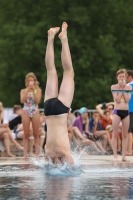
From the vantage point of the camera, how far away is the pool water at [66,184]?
7246 mm

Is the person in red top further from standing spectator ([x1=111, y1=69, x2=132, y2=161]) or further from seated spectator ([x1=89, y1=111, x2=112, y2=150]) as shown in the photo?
standing spectator ([x1=111, y1=69, x2=132, y2=161])

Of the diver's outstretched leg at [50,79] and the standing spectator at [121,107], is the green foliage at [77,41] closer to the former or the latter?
the standing spectator at [121,107]

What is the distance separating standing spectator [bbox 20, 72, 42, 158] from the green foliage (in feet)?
56.8

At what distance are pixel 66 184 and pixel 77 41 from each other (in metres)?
25.2

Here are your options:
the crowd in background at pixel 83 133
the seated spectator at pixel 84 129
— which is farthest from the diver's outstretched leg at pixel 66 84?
the seated spectator at pixel 84 129

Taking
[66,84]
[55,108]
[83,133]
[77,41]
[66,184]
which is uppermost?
[77,41]

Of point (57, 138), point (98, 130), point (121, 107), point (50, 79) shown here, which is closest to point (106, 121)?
point (98, 130)

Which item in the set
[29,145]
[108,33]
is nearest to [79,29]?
[108,33]

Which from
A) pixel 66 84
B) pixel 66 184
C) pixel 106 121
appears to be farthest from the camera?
pixel 106 121

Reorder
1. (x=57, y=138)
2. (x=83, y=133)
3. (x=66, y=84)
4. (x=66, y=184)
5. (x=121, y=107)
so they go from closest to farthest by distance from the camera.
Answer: (x=66, y=184)
(x=57, y=138)
(x=66, y=84)
(x=121, y=107)
(x=83, y=133)

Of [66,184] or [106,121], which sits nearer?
[66,184]

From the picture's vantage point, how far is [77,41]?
109 ft

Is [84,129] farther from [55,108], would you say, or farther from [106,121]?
[55,108]

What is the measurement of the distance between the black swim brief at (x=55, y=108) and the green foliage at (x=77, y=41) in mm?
22883
